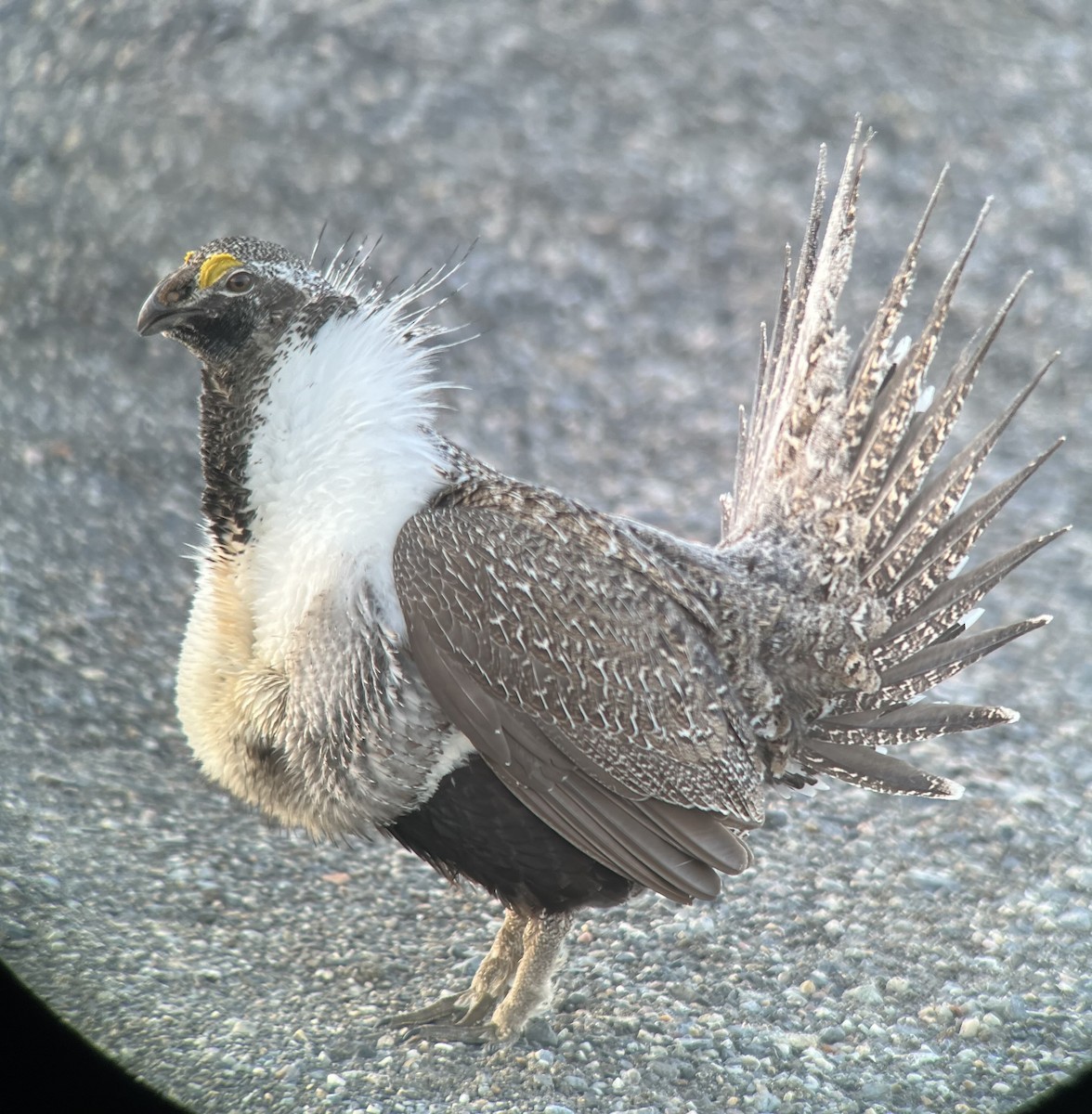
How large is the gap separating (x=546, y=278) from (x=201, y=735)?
19.7ft

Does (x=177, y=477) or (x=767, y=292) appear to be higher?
(x=767, y=292)

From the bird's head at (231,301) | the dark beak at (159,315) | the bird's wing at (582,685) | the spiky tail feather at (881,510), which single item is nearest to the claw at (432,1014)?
the bird's wing at (582,685)

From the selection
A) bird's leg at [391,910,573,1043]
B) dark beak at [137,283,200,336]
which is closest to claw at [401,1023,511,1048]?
bird's leg at [391,910,573,1043]

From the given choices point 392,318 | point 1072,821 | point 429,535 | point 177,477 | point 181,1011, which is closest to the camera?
point 429,535

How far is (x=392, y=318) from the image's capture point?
12.4ft

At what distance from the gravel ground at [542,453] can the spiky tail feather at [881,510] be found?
875 mm

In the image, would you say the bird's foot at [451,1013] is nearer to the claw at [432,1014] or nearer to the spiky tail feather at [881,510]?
the claw at [432,1014]

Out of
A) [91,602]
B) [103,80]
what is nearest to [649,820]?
[91,602]

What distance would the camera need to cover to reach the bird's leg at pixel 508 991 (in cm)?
394

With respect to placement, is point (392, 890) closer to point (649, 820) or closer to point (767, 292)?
point (649, 820)

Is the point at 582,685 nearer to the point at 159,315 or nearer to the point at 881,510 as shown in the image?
the point at 881,510

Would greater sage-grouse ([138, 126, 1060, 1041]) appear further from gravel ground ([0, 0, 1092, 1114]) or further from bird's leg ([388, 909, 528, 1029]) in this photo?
gravel ground ([0, 0, 1092, 1114])

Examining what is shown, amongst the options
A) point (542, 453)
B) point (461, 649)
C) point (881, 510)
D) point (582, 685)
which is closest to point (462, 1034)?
point (582, 685)

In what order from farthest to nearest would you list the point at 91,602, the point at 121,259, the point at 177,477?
the point at 121,259, the point at 177,477, the point at 91,602
